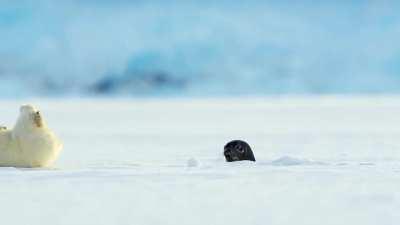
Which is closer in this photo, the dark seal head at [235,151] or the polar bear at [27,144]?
the polar bear at [27,144]

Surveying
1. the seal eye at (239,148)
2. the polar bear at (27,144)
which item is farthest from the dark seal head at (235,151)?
the polar bear at (27,144)

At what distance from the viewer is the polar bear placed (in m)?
6.90

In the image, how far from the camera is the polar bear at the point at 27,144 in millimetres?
6898

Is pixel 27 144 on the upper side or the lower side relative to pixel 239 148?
upper

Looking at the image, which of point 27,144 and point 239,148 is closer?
point 27,144

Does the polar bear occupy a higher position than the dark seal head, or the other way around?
the polar bear

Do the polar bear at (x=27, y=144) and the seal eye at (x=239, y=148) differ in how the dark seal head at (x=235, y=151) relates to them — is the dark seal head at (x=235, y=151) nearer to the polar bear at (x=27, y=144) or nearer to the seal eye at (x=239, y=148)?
the seal eye at (x=239, y=148)

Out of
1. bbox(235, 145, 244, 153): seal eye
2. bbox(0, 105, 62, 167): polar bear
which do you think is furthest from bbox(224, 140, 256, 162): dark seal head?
bbox(0, 105, 62, 167): polar bear

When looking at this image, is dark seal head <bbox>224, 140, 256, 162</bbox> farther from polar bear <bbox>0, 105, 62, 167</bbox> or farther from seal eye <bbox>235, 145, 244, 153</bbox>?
polar bear <bbox>0, 105, 62, 167</bbox>

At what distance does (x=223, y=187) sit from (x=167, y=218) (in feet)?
3.29

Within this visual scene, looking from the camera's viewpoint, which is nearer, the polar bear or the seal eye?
the polar bear

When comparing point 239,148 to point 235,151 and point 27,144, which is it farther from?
point 27,144

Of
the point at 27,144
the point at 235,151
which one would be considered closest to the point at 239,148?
the point at 235,151

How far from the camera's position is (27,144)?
6.88 metres
